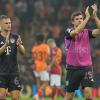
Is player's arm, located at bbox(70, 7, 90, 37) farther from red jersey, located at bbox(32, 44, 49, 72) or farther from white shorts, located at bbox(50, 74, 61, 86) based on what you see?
white shorts, located at bbox(50, 74, 61, 86)

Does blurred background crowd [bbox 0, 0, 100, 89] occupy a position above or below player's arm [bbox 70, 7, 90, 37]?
above

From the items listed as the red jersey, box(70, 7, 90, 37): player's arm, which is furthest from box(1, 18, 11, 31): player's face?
the red jersey

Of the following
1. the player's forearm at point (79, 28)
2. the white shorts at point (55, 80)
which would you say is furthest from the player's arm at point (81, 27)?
the white shorts at point (55, 80)

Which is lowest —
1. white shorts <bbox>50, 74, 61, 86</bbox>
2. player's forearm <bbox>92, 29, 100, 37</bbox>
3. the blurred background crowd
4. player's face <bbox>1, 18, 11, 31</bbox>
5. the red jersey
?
white shorts <bbox>50, 74, 61, 86</bbox>

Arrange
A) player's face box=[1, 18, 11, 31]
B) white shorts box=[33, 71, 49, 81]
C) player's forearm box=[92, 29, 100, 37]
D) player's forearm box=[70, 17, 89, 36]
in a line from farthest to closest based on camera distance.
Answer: white shorts box=[33, 71, 49, 81], player's face box=[1, 18, 11, 31], player's forearm box=[92, 29, 100, 37], player's forearm box=[70, 17, 89, 36]

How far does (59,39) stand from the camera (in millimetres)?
23328

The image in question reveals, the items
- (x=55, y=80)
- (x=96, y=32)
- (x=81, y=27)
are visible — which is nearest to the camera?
(x=81, y=27)

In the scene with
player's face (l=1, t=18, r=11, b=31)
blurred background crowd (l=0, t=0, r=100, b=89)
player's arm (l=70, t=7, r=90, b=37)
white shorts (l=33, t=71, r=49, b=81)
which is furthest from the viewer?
blurred background crowd (l=0, t=0, r=100, b=89)

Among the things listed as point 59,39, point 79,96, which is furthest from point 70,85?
point 59,39

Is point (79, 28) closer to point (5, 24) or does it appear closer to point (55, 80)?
point (5, 24)

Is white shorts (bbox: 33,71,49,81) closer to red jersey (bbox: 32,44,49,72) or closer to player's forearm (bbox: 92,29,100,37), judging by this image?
red jersey (bbox: 32,44,49,72)

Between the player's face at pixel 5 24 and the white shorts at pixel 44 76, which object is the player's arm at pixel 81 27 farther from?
the white shorts at pixel 44 76

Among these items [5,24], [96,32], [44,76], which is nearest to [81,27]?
[96,32]

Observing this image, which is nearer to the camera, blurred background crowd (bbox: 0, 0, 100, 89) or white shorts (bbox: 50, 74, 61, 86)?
white shorts (bbox: 50, 74, 61, 86)
